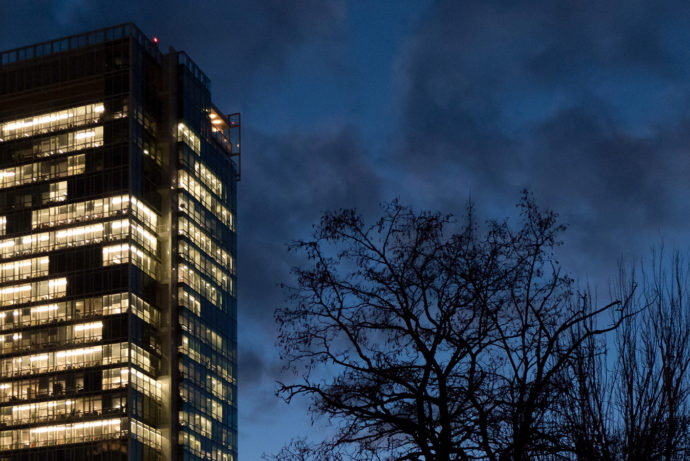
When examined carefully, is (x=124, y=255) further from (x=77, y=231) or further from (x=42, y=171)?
(x=42, y=171)

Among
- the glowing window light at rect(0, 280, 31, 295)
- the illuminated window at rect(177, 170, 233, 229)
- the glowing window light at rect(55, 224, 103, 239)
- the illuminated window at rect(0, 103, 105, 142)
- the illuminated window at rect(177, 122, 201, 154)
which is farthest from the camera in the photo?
the illuminated window at rect(177, 122, 201, 154)

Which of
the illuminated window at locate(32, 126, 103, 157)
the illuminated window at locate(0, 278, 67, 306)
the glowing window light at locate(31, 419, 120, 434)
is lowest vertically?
the glowing window light at locate(31, 419, 120, 434)

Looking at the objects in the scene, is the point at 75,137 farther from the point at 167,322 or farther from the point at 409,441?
the point at 409,441

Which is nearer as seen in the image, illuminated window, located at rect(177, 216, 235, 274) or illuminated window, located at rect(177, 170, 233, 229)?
illuminated window, located at rect(177, 216, 235, 274)

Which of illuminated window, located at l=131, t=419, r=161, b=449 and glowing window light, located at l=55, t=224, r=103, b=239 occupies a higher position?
glowing window light, located at l=55, t=224, r=103, b=239

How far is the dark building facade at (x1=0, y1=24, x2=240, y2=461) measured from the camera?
6206 inches

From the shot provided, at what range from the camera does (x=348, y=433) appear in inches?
839

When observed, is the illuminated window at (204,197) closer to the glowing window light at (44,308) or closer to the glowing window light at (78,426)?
the glowing window light at (44,308)

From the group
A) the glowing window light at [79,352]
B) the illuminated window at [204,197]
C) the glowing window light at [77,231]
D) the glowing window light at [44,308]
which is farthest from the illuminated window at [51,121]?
the glowing window light at [79,352]

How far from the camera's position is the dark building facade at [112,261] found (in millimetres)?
157625

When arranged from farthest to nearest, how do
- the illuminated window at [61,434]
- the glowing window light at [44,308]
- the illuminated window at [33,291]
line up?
the illuminated window at [33,291], the glowing window light at [44,308], the illuminated window at [61,434]

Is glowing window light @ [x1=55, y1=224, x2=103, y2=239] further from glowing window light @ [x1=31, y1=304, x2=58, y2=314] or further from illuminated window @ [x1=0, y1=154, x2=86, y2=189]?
glowing window light @ [x1=31, y1=304, x2=58, y2=314]

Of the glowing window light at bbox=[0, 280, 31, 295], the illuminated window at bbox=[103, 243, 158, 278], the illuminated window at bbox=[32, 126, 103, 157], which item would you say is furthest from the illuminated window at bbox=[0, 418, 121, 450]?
the illuminated window at bbox=[32, 126, 103, 157]

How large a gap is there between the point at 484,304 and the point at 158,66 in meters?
164
